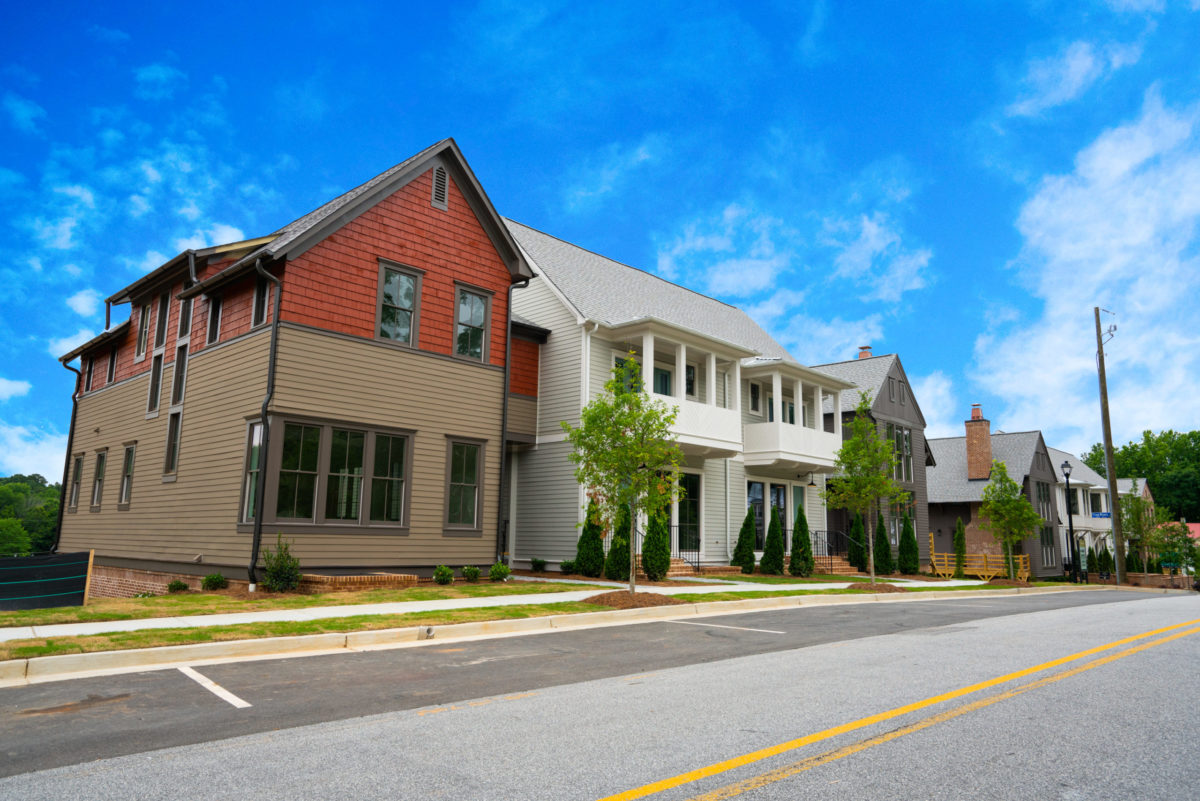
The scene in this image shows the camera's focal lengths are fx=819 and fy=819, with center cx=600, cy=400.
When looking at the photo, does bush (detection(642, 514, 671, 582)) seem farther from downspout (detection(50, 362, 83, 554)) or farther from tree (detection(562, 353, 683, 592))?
downspout (detection(50, 362, 83, 554))

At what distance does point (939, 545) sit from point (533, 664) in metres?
43.1

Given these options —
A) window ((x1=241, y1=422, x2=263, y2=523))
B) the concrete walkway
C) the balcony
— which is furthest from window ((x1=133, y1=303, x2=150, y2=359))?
the balcony

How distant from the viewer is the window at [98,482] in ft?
78.4

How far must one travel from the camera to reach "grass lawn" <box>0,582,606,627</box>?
1155cm

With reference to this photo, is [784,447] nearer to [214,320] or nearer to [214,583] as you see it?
[214,320]

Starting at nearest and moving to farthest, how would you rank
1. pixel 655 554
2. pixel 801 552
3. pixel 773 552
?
pixel 655 554 → pixel 773 552 → pixel 801 552

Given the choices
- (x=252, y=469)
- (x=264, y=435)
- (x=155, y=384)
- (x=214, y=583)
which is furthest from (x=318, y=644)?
(x=155, y=384)

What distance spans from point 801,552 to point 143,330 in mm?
20487

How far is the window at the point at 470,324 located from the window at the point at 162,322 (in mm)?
8451

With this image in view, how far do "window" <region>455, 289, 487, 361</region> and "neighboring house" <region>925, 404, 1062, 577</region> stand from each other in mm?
33667

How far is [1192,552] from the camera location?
4691 cm

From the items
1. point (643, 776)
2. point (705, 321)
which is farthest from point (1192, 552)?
point (643, 776)

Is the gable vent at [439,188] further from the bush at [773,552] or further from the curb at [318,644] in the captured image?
the bush at [773,552]

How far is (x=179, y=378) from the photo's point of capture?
2059cm
